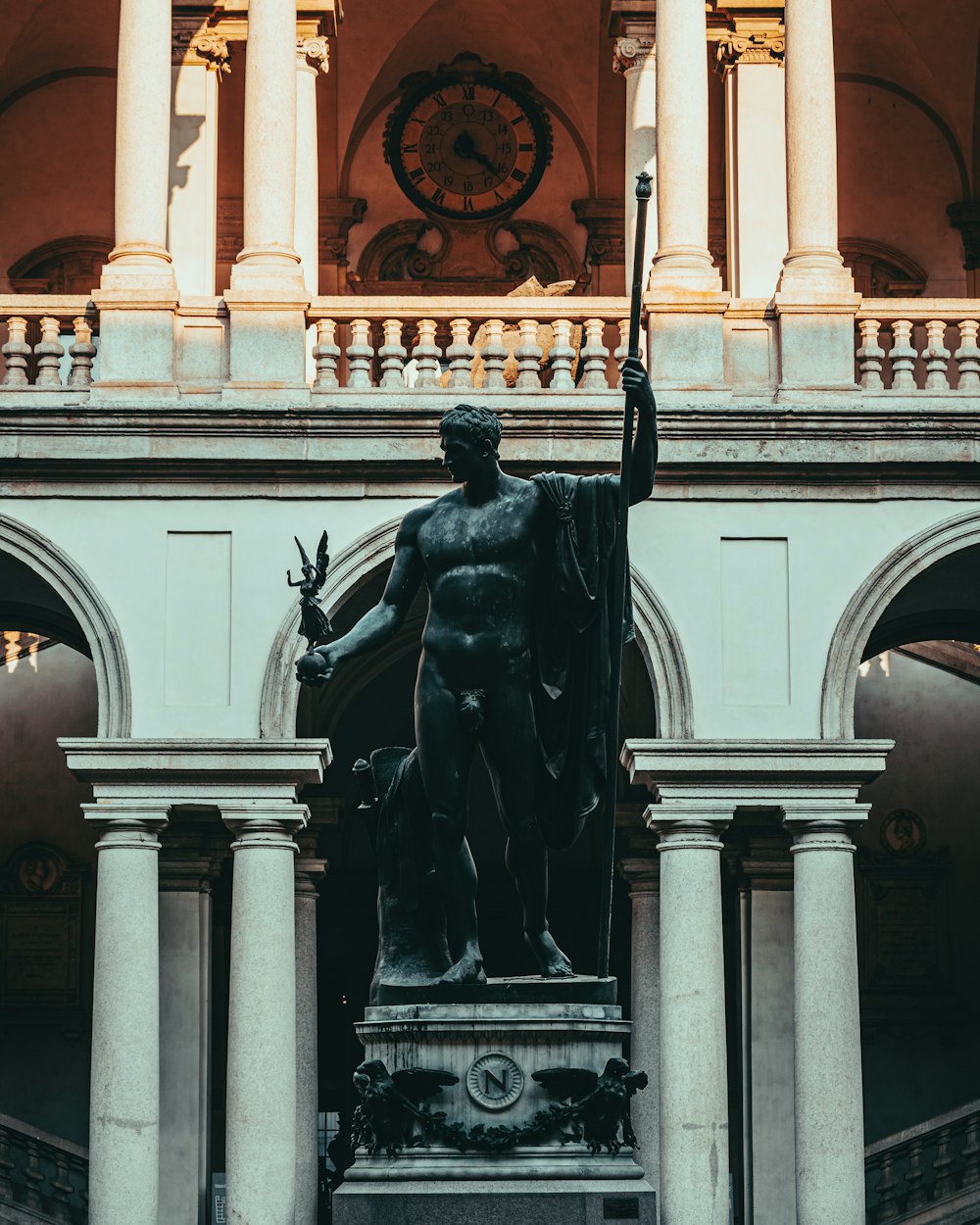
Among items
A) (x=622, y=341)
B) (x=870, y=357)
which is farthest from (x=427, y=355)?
(x=870, y=357)

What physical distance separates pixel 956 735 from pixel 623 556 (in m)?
18.3

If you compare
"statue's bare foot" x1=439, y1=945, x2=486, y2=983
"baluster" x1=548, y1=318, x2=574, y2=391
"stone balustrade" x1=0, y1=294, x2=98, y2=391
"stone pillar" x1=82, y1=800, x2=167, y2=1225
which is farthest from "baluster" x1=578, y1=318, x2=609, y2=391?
"statue's bare foot" x1=439, y1=945, x2=486, y2=983

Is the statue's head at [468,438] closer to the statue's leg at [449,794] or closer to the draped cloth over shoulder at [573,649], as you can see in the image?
the draped cloth over shoulder at [573,649]

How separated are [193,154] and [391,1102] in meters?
15.4

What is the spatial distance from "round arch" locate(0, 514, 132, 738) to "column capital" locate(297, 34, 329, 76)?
543cm

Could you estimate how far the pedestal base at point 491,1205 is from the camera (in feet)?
34.2

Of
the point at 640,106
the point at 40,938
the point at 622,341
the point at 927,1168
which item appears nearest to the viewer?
the point at 622,341

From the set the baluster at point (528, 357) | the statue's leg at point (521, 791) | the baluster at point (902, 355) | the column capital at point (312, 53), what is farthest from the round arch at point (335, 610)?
the statue's leg at point (521, 791)

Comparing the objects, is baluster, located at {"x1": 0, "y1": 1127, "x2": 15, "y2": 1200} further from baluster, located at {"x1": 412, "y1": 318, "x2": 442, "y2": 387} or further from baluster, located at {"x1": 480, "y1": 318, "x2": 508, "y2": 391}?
baluster, located at {"x1": 480, "y1": 318, "x2": 508, "y2": 391}

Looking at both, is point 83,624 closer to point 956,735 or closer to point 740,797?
point 740,797

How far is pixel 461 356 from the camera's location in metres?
22.5

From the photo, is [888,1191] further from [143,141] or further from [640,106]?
[143,141]

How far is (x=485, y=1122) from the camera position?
1073 cm

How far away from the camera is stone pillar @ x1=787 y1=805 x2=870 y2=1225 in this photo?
67.7 ft
